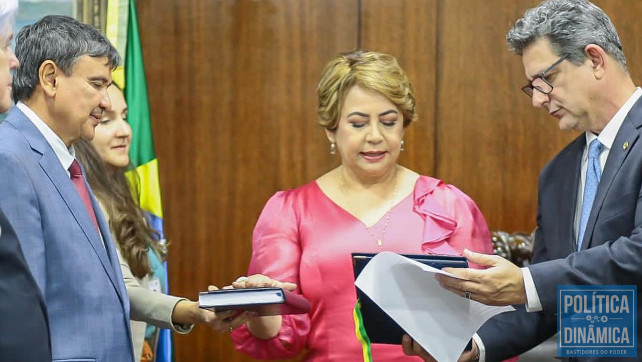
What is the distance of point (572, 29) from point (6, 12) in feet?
5.68

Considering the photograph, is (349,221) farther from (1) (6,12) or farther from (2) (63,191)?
(1) (6,12)

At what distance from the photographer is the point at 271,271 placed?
10.5 feet

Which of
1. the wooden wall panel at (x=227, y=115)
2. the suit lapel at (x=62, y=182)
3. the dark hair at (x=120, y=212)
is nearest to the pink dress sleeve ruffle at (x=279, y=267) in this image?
the dark hair at (x=120, y=212)

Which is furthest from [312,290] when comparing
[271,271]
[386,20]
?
[386,20]

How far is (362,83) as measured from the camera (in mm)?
3301

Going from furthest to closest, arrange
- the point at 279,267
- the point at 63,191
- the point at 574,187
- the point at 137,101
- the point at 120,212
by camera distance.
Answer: the point at 137,101 < the point at 120,212 < the point at 279,267 < the point at 574,187 < the point at 63,191

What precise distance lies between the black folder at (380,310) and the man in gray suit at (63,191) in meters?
0.66

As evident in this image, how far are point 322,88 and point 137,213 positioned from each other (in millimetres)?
896

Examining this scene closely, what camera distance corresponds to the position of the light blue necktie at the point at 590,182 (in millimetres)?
2963

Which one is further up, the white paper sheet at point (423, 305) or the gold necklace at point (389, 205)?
the gold necklace at point (389, 205)

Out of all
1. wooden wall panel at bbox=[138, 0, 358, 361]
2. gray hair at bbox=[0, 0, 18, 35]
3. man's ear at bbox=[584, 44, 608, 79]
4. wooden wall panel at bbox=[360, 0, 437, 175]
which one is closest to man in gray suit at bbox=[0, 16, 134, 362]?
gray hair at bbox=[0, 0, 18, 35]

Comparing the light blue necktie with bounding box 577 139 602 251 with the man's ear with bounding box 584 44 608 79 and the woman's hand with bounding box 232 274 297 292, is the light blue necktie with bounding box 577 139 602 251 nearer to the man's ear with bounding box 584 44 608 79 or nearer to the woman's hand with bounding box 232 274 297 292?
the man's ear with bounding box 584 44 608 79

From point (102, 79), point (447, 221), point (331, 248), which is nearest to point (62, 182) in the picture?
point (102, 79)

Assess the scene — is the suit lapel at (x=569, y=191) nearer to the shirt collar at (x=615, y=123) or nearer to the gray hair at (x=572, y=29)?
the shirt collar at (x=615, y=123)
